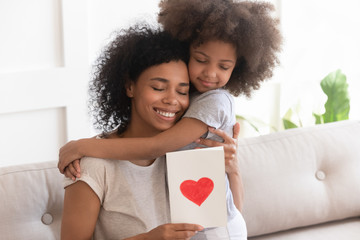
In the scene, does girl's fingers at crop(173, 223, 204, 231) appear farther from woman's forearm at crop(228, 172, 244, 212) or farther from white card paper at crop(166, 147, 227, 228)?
woman's forearm at crop(228, 172, 244, 212)

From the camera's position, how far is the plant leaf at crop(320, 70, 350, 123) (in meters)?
2.95

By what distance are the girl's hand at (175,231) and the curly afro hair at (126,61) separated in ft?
1.09

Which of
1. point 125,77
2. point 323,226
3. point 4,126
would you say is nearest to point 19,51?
point 4,126

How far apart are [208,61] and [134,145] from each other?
0.31 meters

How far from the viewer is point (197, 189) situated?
1.46 metres

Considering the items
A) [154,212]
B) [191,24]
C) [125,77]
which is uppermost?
[191,24]

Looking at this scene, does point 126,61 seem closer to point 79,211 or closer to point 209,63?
point 209,63

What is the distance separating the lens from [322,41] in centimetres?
348

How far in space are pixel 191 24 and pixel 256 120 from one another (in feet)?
5.76

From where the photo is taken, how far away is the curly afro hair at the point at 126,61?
1.57 metres

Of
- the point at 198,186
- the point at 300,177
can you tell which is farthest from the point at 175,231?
the point at 300,177

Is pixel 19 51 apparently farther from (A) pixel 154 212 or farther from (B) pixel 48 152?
(A) pixel 154 212

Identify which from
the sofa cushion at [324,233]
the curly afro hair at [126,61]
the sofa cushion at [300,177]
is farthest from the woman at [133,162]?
the sofa cushion at [324,233]

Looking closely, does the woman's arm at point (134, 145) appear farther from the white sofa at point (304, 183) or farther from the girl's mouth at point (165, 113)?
the white sofa at point (304, 183)
